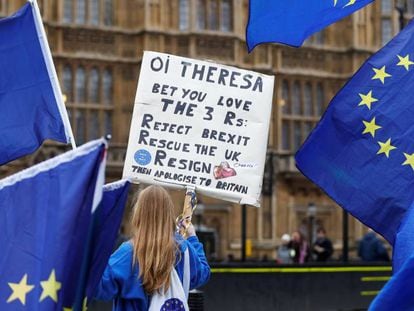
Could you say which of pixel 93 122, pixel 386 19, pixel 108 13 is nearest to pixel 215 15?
pixel 108 13

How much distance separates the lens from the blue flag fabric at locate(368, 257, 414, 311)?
3.86 metres

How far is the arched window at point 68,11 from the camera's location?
1164 inches

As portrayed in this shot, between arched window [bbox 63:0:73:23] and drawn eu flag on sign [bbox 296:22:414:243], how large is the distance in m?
22.9

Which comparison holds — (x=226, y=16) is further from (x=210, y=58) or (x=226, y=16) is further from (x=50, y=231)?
(x=50, y=231)

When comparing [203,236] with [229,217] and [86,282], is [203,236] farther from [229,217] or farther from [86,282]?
[86,282]

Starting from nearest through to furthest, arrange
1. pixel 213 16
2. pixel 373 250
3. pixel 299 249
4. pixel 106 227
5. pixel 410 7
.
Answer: pixel 106 227 → pixel 373 250 → pixel 299 249 → pixel 213 16 → pixel 410 7

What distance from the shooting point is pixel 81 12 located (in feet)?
97.8

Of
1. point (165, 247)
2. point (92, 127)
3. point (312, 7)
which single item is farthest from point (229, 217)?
point (165, 247)

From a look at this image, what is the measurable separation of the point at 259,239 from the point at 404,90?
77.1ft

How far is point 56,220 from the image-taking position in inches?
163

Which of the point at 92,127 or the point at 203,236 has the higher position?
the point at 92,127

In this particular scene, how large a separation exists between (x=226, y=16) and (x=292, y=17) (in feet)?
79.3

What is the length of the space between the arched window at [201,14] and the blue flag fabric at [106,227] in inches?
1049

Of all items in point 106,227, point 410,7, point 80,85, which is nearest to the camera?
point 106,227
